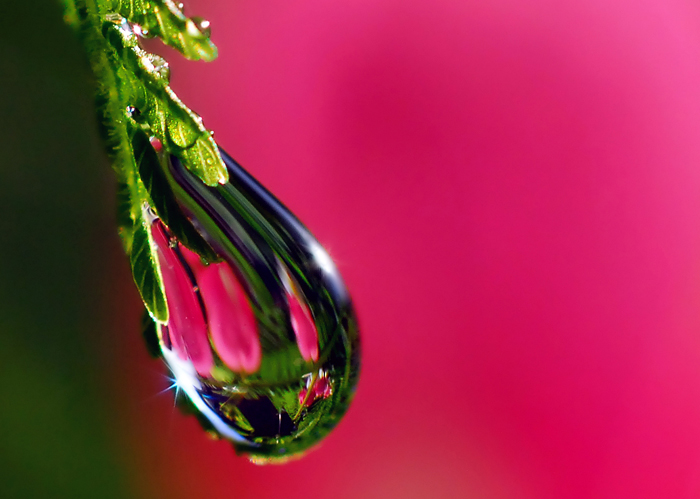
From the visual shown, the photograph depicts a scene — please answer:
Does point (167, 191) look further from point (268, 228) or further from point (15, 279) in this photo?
point (15, 279)

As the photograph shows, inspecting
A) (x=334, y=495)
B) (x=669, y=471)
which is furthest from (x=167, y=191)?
(x=669, y=471)

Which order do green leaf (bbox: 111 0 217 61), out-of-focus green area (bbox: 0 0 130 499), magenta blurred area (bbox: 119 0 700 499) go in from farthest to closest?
magenta blurred area (bbox: 119 0 700 499)
out-of-focus green area (bbox: 0 0 130 499)
green leaf (bbox: 111 0 217 61)

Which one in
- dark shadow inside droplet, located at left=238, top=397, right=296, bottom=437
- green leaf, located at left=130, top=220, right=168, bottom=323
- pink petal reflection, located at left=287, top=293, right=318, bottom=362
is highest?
green leaf, located at left=130, top=220, right=168, bottom=323

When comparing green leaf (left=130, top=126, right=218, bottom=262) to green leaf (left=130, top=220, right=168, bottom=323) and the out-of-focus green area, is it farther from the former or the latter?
the out-of-focus green area

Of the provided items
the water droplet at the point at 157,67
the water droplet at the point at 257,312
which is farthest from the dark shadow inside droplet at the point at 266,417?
the water droplet at the point at 157,67

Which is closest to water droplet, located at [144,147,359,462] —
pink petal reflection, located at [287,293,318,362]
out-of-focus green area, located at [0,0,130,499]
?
pink petal reflection, located at [287,293,318,362]

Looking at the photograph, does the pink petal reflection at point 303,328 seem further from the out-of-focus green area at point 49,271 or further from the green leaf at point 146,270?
the out-of-focus green area at point 49,271

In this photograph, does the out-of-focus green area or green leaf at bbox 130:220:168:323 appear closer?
green leaf at bbox 130:220:168:323

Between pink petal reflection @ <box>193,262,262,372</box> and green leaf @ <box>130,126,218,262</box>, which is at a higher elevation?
green leaf @ <box>130,126,218,262</box>
